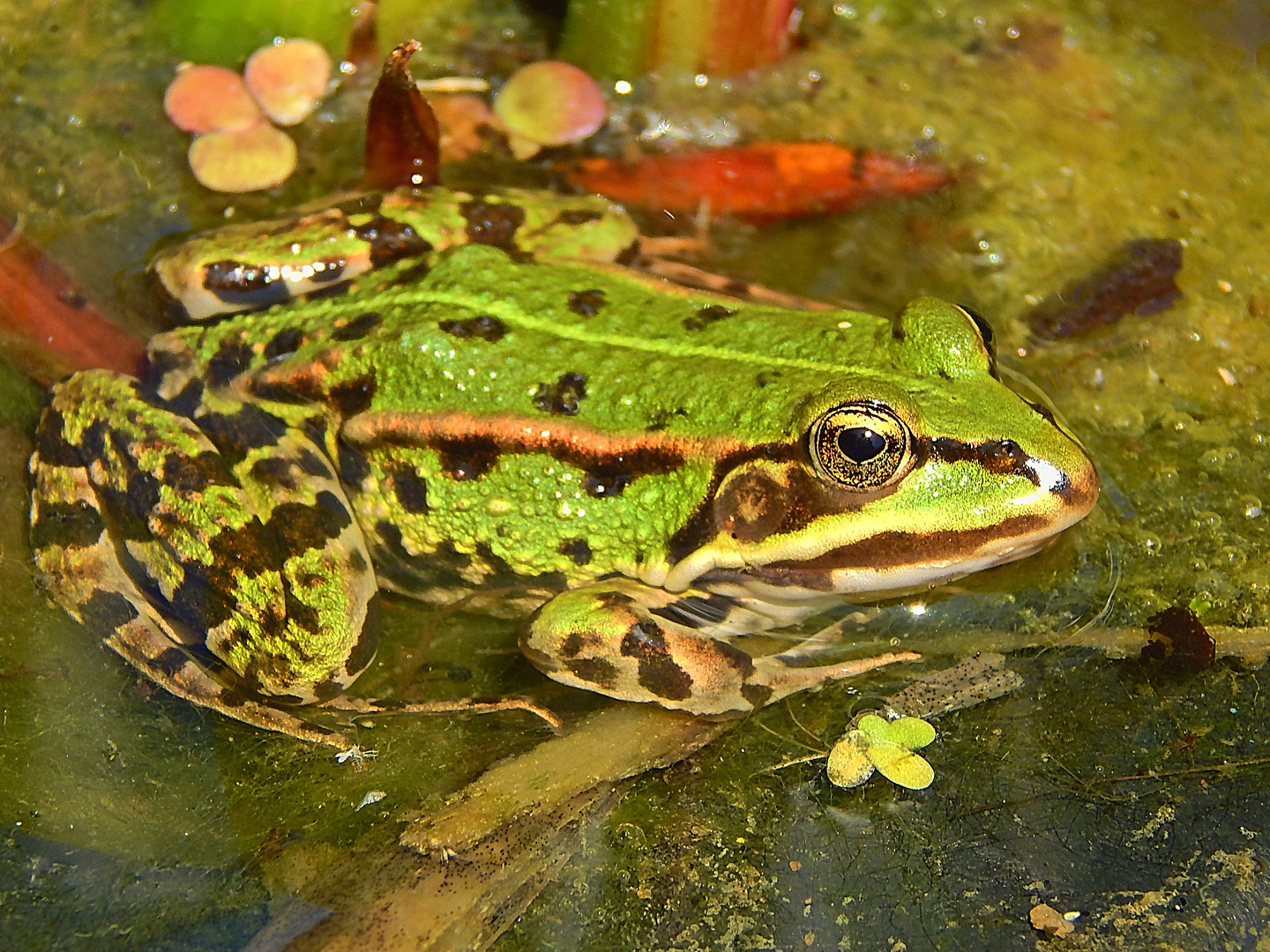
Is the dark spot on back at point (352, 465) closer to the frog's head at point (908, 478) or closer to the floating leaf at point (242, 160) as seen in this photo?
the frog's head at point (908, 478)

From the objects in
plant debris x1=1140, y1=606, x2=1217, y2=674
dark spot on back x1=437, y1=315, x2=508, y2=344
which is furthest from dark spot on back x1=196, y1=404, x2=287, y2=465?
plant debris x1=1140, y1=606, x2=1217, y2=674

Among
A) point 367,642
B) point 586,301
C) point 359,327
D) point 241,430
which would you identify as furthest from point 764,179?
point 367,642

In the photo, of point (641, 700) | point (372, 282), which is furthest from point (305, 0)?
point (641, 700)

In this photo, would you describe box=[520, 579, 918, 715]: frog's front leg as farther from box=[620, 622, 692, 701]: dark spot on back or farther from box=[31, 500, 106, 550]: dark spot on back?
box=[31, 500, 106, 550]: dark spot on back

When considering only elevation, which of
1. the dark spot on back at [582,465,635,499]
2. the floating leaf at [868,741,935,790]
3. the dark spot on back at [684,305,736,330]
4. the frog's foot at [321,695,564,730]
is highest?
the dark spot on back at [684,305,736,330]

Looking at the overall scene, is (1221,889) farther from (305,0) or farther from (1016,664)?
(305,0)

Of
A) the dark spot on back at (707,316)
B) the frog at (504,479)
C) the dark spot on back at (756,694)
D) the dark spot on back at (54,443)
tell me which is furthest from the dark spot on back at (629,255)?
the dark spot on back at (54,443)

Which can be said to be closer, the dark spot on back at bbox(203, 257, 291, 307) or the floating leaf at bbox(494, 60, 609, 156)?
the dark spot on back at bbox(203, 257, 291, 307)
